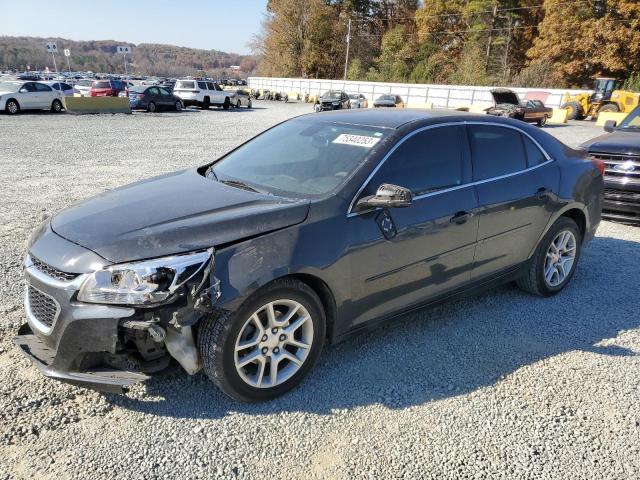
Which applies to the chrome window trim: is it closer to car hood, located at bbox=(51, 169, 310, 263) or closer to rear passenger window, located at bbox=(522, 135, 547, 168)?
rear passenger window, located at bbox=(522, 135, 547, 168)

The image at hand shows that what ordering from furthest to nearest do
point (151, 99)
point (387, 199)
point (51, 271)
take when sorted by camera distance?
point (151, 99)
point (387, 199)
point (51, 271)

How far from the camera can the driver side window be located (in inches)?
134

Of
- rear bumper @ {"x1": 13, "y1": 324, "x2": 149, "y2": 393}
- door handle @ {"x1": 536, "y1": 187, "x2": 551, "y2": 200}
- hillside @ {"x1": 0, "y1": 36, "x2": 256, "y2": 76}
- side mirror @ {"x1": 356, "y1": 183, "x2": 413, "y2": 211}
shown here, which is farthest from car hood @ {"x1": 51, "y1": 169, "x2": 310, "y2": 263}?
hillside @ {"x1": 0, "y1": 36, "x2": 256, "y2": 76}

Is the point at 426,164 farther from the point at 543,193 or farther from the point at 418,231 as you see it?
the point at 543,193

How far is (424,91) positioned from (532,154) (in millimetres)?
43048

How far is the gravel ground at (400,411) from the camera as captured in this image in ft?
8.38

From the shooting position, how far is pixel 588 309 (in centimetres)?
442

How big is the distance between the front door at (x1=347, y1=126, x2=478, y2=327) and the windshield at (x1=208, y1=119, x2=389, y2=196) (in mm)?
251

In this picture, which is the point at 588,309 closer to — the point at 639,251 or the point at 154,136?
the point at 639,251

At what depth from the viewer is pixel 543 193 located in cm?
432

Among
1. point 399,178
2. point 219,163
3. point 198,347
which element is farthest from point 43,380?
point 399,178

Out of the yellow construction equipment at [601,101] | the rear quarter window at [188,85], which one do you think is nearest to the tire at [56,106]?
the rear quarter window at [188,85]

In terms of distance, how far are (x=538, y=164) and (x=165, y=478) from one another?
374 cm

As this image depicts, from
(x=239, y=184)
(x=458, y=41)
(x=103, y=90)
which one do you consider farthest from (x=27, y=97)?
(x=458, y=41)
